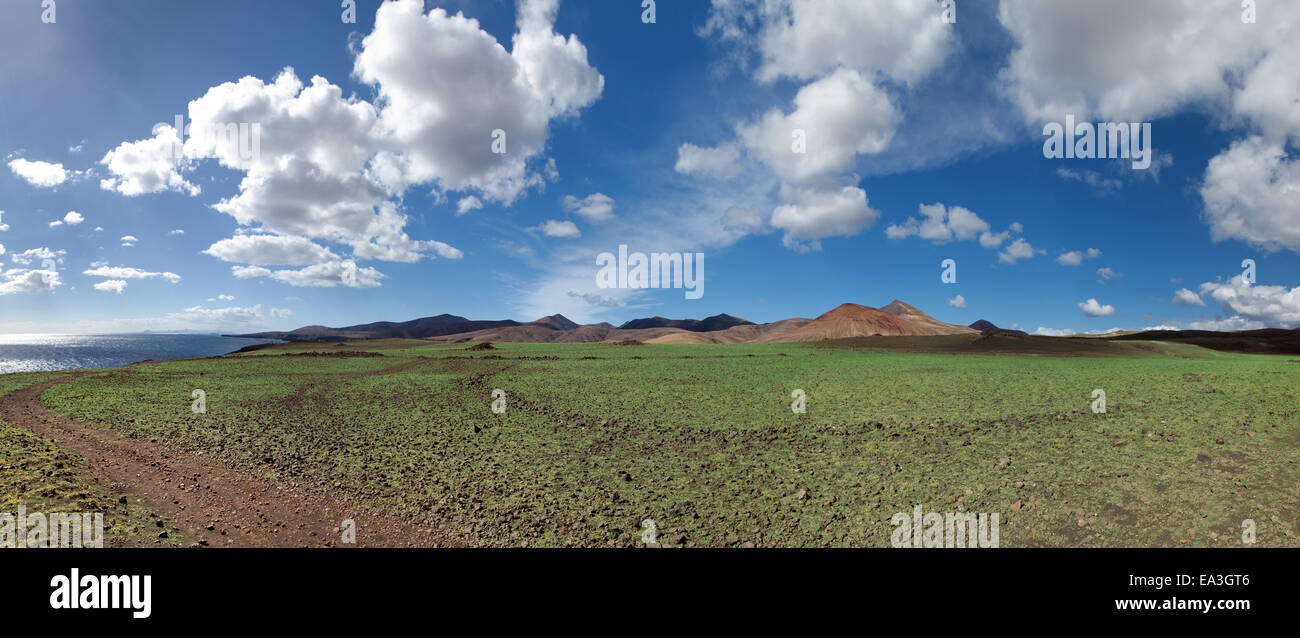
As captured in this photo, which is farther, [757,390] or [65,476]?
[757,390]

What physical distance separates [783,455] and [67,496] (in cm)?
1427

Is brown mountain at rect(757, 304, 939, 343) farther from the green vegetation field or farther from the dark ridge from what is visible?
the green vegetation field

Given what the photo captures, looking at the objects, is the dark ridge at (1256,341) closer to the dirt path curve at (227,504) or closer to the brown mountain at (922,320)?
the brown mountain at (922,320)

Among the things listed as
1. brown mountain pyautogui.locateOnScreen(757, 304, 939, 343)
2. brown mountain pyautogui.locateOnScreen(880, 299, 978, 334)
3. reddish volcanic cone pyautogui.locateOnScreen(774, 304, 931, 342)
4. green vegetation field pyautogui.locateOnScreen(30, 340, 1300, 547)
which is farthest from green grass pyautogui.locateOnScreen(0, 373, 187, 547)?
brown mountain pyautogui.locateOnScreen(880, 299, 978, 334)

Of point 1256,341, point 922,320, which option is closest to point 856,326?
point 922,320

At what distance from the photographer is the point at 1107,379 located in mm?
23516

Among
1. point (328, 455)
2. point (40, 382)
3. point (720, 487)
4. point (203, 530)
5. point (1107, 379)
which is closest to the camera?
point (203, 530)

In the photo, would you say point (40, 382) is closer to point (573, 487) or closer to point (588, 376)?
point (588, 376)

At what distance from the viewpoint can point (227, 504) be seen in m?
9.74

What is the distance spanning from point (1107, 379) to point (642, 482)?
83.6 feet

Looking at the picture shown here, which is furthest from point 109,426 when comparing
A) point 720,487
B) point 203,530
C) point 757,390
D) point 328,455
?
point 757,390

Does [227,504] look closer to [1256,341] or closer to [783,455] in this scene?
[783,455]

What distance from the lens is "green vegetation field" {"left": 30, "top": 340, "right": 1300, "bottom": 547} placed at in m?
8.27
